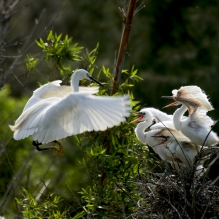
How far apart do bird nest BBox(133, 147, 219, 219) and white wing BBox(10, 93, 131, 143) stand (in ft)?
1.84

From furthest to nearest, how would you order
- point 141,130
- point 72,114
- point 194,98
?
point 141,130 → point 194,98 → point 72,114

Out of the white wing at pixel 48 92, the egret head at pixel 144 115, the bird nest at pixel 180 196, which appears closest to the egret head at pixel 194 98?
the egret head at pixel 144 115

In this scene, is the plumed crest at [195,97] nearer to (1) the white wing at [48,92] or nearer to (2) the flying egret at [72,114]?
(2) the flying egret at [72,114]

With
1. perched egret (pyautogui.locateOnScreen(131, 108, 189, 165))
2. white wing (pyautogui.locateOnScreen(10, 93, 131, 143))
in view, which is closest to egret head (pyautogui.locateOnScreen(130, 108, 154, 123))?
perched egret (pyautogui.locateOnScreen(131, 108, 189, 165))

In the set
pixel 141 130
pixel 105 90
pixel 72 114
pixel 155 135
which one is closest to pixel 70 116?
pixel 72 114

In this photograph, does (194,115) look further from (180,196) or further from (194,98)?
(180,196)

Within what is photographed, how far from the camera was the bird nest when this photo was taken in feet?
16.4

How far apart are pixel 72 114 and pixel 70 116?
29 millimetres

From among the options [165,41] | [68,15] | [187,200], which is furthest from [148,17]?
[187,200]

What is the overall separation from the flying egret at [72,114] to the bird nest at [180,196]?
0.56 meters

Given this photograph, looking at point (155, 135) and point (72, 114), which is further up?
point (72, 114)

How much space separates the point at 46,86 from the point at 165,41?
27.7ft

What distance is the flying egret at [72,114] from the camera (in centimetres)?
501

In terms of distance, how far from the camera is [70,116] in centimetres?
543
